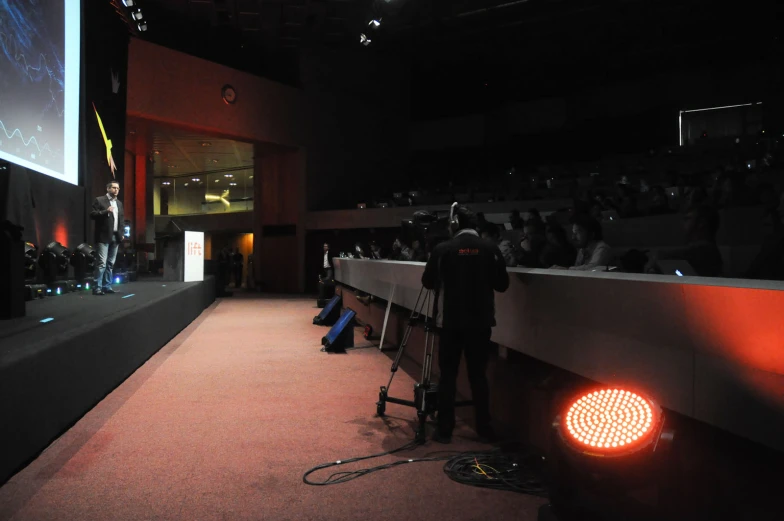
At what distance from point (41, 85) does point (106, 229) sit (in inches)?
69.8

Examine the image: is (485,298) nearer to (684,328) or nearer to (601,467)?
(684,328)

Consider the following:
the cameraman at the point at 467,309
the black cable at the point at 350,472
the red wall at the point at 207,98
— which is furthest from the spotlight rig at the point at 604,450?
the red wall at the point at 207,98

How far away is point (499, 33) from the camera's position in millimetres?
18109

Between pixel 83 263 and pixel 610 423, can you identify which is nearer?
pixel 610 423

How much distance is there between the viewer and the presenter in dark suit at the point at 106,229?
7402 mm

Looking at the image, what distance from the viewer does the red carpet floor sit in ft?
8.66

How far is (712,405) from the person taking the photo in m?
1.91

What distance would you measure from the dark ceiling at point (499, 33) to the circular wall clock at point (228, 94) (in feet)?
3.77

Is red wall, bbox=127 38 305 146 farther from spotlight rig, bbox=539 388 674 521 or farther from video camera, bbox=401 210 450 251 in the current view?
spotlight rig, bbox=539 388 674 521

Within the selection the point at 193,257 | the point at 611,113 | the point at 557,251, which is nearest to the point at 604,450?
the point at 557,251

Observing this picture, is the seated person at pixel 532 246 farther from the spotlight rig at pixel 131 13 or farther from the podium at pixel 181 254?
the spotlight rig at pixel 131 13

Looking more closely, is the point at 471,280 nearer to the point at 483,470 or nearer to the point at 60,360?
the point at 483,470

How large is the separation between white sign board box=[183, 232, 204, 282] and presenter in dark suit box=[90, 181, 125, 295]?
4259mm

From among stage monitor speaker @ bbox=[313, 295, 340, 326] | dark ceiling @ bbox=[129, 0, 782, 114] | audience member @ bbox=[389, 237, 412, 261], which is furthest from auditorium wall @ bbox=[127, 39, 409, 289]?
stage monitor speaker @ bbox=[313, 295, 340, 326]
